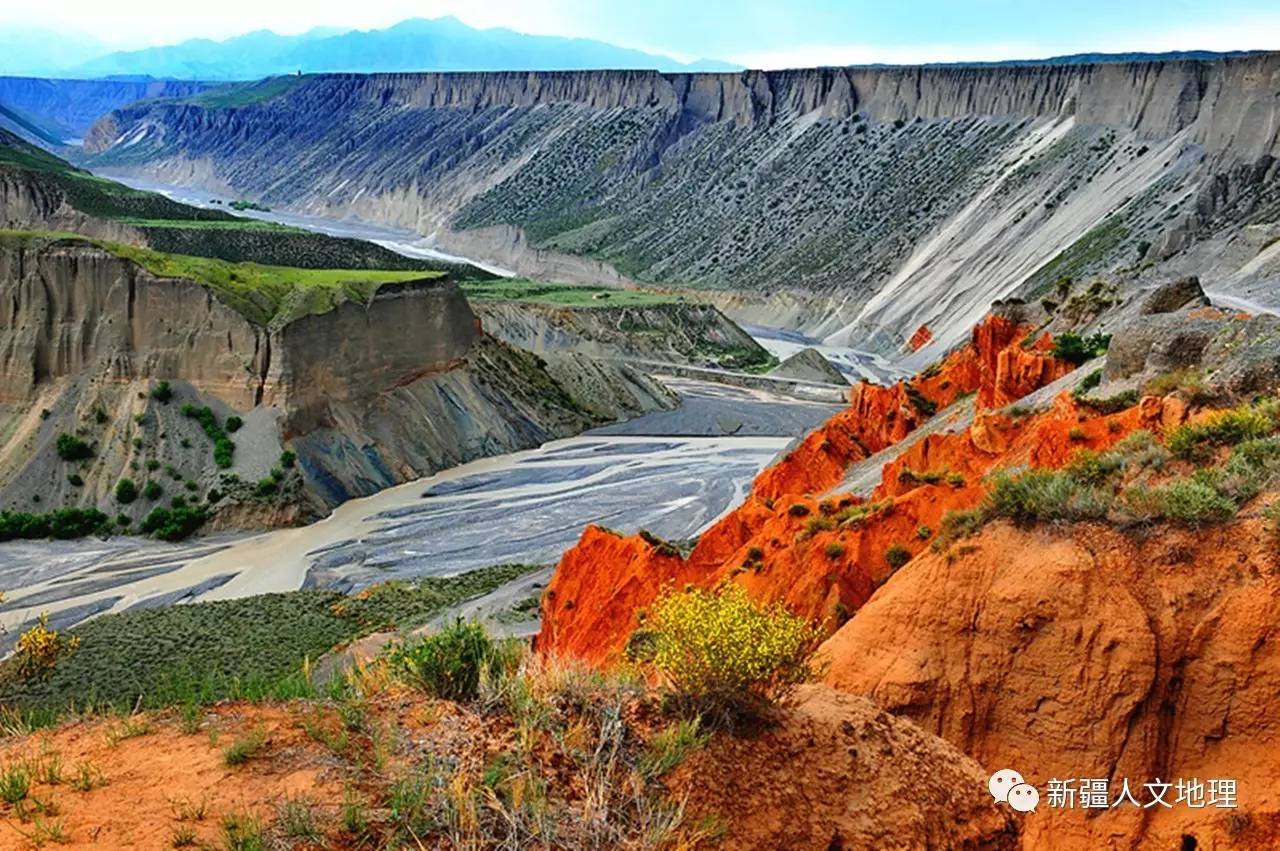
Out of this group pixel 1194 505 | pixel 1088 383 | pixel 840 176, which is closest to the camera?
pixel 1194 505

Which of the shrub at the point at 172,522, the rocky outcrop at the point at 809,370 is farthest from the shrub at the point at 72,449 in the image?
the rocky outcrop at the point at 809,370

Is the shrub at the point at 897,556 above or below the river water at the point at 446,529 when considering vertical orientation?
above

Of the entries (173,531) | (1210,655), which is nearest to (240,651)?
(173,531)

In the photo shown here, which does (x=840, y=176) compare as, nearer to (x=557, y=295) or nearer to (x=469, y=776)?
(x=557, y=295)

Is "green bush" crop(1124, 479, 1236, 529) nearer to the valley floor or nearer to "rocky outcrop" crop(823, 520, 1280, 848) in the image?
"rocky outcrop" crop(823, 520, 1280, 848)

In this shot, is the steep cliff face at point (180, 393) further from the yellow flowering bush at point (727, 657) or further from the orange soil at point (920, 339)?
the orange soil at point (920, 339)

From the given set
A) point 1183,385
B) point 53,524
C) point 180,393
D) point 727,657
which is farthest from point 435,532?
point 727,657

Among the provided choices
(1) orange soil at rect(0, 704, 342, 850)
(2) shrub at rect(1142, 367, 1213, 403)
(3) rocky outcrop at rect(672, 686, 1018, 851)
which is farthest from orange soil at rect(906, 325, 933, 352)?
(1) orange soil at rect(0, 704, 342, 850)
